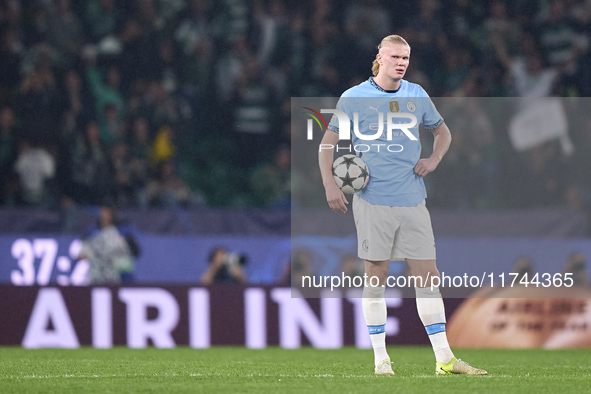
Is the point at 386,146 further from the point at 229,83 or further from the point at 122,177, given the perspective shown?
the point at 229,83

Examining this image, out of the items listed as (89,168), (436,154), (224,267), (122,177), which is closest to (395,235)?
(436,154)

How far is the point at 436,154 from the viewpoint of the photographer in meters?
5.83

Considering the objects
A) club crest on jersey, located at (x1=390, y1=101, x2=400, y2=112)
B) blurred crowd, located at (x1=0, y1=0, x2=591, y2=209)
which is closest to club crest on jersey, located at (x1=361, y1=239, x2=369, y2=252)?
club crest on jersey, located at (x1=390, y1=101, x2=400, y2=112)

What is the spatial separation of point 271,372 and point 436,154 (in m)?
1.80

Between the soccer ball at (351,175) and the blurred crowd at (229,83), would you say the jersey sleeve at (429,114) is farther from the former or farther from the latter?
the blurred crowd at (229,83)

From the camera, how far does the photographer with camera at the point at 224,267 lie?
10.5 metres

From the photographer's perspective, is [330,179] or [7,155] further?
[7,155]

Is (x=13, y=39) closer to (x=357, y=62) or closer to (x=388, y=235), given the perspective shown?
(x=357, y=62)

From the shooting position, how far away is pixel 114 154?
458 inches

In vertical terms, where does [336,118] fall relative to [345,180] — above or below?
above

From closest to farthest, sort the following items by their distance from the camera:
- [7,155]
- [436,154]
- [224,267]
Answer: [436,154] < [224,267] < [7,155]

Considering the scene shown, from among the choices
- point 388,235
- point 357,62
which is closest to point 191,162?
point 357,62

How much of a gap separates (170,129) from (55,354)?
15.7 feet

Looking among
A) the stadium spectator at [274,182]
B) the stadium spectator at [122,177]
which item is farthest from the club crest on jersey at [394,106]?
the stadium spectator at [122,177]
